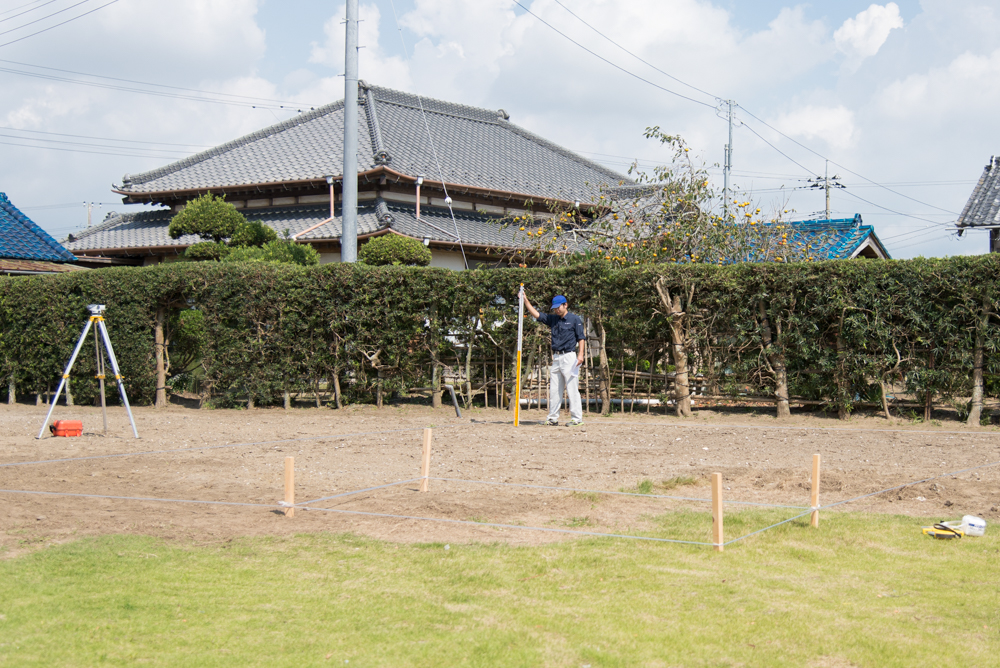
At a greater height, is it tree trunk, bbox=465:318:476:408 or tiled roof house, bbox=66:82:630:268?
tiled roof house, bbox=66:82:630:268

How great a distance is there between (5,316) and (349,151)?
305 inches

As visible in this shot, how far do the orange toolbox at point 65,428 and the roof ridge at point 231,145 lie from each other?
60.7ft

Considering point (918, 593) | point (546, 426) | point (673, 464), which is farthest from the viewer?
point (546, 426)

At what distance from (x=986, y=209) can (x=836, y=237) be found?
14.7 feet

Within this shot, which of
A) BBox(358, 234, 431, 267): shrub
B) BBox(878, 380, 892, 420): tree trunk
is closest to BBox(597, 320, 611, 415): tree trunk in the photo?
BBox(878, 380, 892, 420): tree trunk

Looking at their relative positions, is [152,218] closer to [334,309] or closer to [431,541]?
[334,309]

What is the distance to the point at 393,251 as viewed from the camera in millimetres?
19156

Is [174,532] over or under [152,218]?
under

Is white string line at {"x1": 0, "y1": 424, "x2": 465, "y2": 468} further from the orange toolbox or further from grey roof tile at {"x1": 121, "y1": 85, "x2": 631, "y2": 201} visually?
grey roof tile at {"x1": 121, "y1": 85, "x2": 631, "y2": 201}

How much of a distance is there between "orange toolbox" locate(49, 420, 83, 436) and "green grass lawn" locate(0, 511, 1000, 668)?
649 cm

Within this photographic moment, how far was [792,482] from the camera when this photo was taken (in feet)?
27.3

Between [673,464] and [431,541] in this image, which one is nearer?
[431,541]

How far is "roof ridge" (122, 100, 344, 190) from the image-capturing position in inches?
1141

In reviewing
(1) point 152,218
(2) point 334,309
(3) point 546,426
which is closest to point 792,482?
(3) point 546,426
